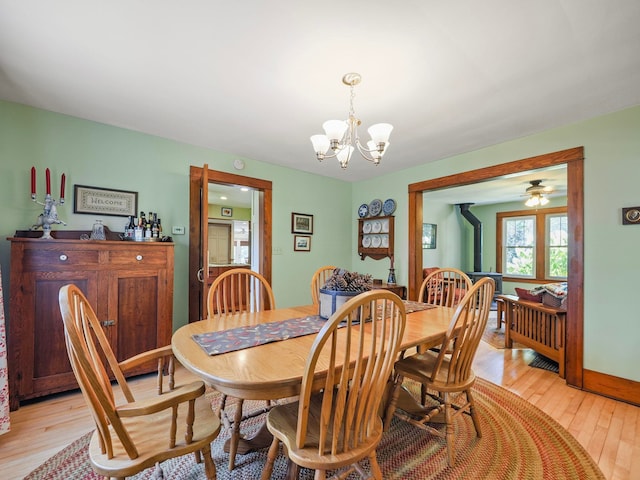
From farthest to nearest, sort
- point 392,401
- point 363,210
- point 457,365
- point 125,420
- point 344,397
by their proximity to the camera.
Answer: point 363,210 < point 457,365 < point 392,401 < point 125,420 < point 344,397

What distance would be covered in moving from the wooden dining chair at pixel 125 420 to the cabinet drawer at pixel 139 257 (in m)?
1.35

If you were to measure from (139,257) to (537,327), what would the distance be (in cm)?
405

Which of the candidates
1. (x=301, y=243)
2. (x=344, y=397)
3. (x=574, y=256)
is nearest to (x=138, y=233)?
(x=301, y=243)

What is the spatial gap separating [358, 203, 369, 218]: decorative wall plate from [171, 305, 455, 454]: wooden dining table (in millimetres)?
2865

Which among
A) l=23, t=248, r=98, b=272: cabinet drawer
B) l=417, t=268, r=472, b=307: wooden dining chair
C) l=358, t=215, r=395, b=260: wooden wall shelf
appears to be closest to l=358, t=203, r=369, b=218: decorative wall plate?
l=358, t=215, r=395, b=260: wooden wall shelf

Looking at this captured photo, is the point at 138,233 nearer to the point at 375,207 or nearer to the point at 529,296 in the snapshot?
the point at 375,207

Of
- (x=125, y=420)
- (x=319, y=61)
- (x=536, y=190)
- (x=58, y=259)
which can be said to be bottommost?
(x=125, y=420)

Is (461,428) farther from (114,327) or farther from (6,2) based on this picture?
(6,2)

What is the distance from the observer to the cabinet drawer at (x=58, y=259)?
2080mm

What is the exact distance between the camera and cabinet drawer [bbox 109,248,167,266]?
7.82 feet

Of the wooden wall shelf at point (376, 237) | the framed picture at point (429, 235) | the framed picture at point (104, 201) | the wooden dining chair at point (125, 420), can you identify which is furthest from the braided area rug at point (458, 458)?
the framed picture at point (429, 235)

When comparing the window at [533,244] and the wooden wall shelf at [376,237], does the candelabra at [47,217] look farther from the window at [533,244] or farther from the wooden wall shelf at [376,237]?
the window at [533,244]

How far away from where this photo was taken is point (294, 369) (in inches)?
43.1

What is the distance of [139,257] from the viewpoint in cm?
249
